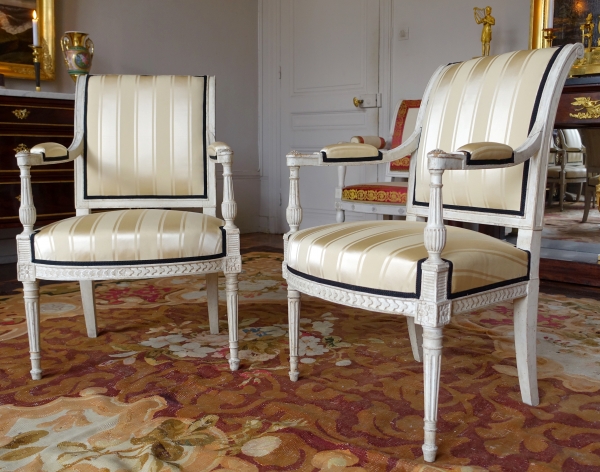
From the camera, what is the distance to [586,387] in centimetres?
192

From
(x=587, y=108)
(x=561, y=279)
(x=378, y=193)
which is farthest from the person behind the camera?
(x=378, y=193)

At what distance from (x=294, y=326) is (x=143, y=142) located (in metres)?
0.91

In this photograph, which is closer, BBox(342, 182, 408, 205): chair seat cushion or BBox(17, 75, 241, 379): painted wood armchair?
BBox(17, 75, 241, 379): painted wood armchair

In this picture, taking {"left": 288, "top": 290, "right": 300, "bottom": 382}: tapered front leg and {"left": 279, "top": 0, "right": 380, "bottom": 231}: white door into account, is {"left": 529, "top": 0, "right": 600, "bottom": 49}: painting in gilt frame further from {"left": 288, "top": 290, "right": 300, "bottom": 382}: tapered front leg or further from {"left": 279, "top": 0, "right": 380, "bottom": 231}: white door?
{"left": 288, "top": 290, "right": 300, "bottom": 382}: tapered front leg

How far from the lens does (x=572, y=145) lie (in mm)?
3371

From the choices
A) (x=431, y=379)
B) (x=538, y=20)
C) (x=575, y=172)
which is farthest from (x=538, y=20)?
(x=431, y=379)

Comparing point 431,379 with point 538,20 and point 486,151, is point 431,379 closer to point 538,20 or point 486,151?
point 486,151

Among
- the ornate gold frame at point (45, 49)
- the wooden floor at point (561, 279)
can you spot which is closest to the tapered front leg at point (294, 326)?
the wooden floor at point (561, 279)

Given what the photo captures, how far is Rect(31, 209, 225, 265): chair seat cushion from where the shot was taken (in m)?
1.89

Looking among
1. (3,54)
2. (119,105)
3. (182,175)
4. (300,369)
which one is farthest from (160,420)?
(3,54)

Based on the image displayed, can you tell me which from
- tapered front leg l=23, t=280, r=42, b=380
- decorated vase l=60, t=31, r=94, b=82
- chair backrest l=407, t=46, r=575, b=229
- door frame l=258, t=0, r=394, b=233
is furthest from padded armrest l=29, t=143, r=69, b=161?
door frame l=258, t=0, r=394, b=233

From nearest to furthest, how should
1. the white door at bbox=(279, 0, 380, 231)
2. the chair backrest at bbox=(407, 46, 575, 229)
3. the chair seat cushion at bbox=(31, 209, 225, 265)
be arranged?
the chair backrest at bbox=(407, 46, 575, 229) → the chair seat cushion at bbox=(31, 209, 225, 265) → the white door at bbox=(279, 0, 380, 231)

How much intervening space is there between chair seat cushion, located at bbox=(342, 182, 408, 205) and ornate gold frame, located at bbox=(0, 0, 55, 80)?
7.00 ft

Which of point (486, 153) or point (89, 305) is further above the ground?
point (486, 153)
